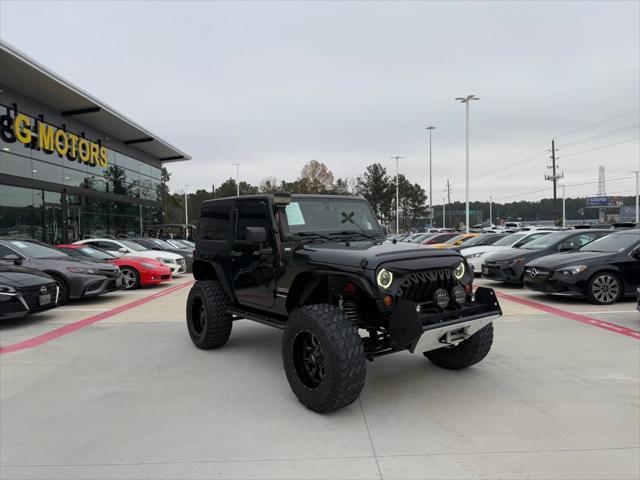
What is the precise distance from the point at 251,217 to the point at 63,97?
21062 millimetres

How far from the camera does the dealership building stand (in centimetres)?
1881

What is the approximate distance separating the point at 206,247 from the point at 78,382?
7.04ft

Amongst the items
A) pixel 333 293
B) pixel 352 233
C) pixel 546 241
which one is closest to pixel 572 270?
pixel 546 241

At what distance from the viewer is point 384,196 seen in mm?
68938

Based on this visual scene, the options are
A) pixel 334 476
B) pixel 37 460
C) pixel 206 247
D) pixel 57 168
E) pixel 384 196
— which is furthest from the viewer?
pixel 384 196

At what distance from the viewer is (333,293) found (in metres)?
4.23

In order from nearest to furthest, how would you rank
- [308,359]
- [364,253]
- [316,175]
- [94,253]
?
[364,253] → [308,359] → [94,253] → [316,175]

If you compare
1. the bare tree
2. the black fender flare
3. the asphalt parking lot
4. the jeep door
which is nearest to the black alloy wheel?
the asphalt parking lot

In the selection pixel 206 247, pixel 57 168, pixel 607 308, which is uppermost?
pixel 57 168

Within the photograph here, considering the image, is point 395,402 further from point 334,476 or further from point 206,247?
point 206,247

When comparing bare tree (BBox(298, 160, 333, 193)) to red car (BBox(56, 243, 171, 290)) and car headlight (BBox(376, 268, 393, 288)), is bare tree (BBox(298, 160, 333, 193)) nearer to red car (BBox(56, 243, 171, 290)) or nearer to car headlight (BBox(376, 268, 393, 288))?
red car (BBox(56, 243, 171, 290))

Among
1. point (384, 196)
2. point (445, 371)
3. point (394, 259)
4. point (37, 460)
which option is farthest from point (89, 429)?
point (384, 196)

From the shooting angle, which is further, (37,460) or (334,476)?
(37,460)

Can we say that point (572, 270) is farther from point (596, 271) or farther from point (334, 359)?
point (334, 359)
